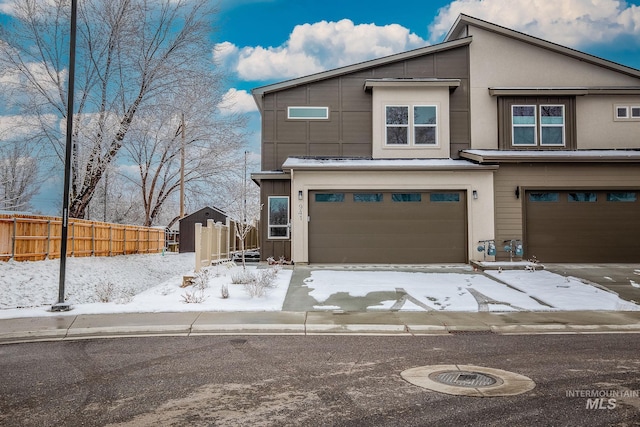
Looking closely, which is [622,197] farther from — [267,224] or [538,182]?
[267,224]

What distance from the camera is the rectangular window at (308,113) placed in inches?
764

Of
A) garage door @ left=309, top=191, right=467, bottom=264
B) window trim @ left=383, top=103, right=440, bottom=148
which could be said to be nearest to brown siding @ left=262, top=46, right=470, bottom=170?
window trim @ left=383, top=103, right=440, bottom=148

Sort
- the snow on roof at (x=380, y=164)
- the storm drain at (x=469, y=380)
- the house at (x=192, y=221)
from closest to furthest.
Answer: the storm drain at (x=469, y=380) → the snow on roof at (x=380, y=164) → the house at (x=192, y=221)

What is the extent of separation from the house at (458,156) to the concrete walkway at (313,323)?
7.48 m

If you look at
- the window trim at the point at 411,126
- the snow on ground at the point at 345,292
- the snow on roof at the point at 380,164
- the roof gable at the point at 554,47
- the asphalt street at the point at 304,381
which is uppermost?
the roof gable at the point at 554,47

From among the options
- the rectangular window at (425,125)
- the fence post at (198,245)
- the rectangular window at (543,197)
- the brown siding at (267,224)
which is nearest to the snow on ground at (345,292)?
the fence post at (198,245)

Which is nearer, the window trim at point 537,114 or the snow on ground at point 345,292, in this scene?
the snow on ground at point 345,292

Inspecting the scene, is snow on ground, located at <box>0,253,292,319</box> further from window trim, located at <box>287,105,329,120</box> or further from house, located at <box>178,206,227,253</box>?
house, located at <box>178,206,227,253</box>

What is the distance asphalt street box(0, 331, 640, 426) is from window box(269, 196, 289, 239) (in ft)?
34.6

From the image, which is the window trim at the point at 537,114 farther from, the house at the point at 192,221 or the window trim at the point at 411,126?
the house at the point at 192,221

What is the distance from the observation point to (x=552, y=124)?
1947 cm

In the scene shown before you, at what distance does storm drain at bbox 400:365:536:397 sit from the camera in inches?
213

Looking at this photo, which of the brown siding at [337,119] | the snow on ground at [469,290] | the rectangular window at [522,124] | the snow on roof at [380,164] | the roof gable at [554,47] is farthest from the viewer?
the roof gable at [554,47]

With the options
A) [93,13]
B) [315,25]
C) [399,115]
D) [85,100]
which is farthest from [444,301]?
[315,25]
